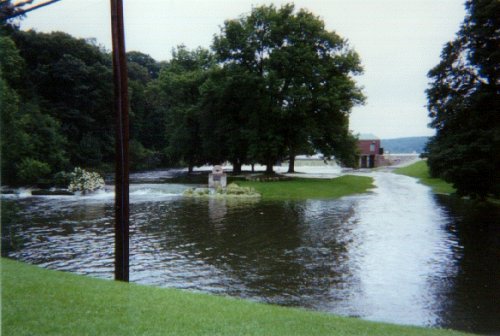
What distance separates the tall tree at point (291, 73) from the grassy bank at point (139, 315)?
3594 cm

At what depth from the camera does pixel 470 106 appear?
27.4 m

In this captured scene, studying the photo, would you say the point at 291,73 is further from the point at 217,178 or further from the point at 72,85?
the point at 72,85

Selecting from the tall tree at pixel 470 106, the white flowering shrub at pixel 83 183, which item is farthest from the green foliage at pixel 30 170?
the tall tree at pixel 470 106

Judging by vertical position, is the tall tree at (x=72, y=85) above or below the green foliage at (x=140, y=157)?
above

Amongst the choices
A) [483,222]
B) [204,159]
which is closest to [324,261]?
[483,222]

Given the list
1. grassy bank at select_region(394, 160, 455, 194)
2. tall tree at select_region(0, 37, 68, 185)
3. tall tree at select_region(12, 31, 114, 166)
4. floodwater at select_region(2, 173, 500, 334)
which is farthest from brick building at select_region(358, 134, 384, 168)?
tall tree at select_region(0, 37, 68, 185)

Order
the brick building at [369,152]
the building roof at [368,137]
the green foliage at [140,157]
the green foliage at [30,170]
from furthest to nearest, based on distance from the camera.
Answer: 1. the building roof at [368,137]
2. the brick building at [369,152]
3. the green foliage at [140,157]
4. the green foliage at [30,170]

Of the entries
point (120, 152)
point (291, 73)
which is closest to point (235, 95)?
point (291, 73)

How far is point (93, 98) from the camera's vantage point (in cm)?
6356

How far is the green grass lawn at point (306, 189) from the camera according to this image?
36.9m

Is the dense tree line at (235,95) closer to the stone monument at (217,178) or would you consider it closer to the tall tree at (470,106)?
the stone monument at (217,178)

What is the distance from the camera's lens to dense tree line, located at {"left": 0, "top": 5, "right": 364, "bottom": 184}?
43719 millimetres

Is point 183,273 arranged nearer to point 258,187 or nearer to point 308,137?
point 258,187

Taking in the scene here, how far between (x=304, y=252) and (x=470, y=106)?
704 inches
